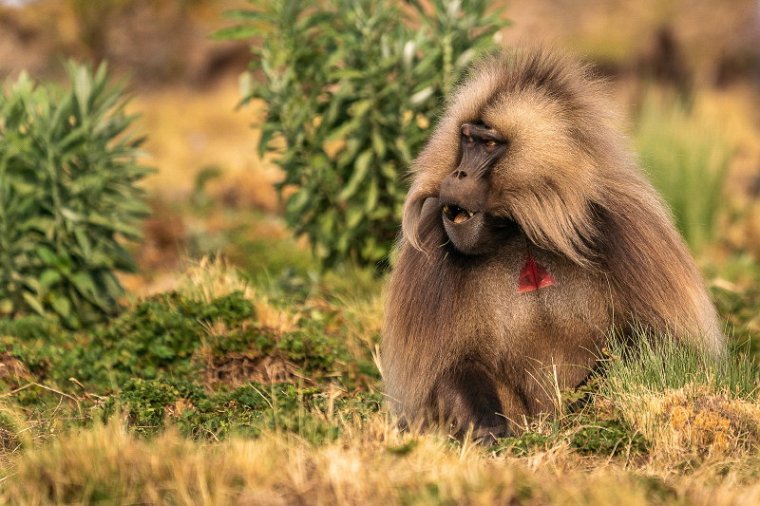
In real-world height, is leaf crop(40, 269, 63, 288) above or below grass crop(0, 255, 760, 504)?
above

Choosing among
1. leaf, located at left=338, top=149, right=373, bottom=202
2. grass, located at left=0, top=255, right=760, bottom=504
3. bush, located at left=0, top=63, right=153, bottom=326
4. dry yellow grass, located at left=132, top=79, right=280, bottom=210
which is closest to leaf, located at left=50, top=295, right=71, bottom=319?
bush, located at left=0, top=63, right=153, bottom=326

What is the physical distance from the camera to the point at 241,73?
19.9 meters

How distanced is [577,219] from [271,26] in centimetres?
379

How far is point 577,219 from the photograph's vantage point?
3.84 metres

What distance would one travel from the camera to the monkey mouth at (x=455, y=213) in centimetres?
388

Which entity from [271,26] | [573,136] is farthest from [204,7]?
[573,136]

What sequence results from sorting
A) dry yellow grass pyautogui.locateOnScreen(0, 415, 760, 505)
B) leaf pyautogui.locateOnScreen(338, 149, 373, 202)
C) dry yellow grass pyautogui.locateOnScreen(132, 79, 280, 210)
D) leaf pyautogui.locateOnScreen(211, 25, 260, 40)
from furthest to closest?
dry yellow grass pyautogui.locateOnScreen(132, 79, 280, 210) < leaf pyautogui.locateOnScreen(211, 25, 260, 40) < leaf pyautogui.locateOnScreen(338, 149, 373, 202) < dry yellow grass pyautogui.locateOnScreen(0, 415, 760, 505)

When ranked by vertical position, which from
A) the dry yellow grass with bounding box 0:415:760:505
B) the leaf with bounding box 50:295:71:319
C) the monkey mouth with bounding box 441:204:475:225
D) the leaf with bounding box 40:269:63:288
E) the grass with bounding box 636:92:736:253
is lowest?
the leaf with bounding box 50:295:71:319

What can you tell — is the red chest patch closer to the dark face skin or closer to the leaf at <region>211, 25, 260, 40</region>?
the dark face skin

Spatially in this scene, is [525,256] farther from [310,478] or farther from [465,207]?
[310,478]

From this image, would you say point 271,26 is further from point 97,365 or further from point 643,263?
point 643,263

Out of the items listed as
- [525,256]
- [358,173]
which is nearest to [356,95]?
[358,173]

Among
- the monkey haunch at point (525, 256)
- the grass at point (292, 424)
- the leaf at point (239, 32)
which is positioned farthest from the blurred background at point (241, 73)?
the monkey haunch at point (525, 256)

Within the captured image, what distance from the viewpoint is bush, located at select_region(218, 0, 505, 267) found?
21.8 ft
